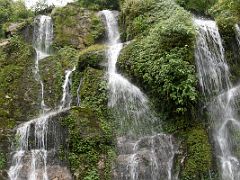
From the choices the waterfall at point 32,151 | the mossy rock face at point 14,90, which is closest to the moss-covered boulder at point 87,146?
the waterfall at point 32,151

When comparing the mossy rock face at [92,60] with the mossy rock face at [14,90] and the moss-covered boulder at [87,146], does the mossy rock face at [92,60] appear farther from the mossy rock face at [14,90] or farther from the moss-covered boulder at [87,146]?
the moss-covered boulder at [87,146]

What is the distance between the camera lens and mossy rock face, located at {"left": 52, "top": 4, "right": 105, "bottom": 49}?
1986 centimetres

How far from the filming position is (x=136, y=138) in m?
12.7

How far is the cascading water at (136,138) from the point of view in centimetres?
1160

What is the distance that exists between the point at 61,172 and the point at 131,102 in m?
3.56

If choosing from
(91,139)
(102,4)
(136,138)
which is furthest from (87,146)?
(102,4)

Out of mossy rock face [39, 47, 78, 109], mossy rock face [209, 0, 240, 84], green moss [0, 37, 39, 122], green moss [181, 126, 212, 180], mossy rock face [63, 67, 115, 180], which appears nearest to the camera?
green moss [181, 126, 212, 180]

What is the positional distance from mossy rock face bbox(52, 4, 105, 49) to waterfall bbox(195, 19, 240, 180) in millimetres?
6221

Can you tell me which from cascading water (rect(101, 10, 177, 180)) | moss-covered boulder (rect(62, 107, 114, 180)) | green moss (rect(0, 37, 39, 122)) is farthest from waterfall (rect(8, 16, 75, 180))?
cascading water (rect(101, 10, 177, 180))

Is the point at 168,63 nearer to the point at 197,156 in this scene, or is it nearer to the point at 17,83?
the point at 197,156

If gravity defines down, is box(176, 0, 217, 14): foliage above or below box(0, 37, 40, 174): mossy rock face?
above

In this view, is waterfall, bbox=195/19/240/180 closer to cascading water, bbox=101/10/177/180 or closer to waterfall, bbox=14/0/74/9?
cascading water, bbox=101/10/177/180

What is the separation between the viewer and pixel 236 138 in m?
12.8

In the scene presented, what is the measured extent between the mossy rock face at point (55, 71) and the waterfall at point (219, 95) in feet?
18.5
